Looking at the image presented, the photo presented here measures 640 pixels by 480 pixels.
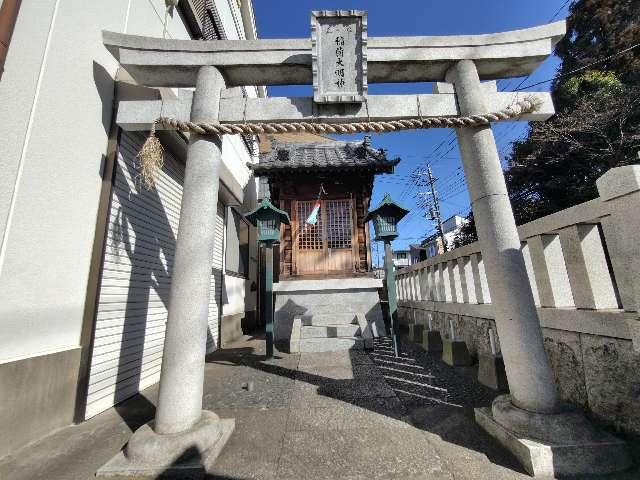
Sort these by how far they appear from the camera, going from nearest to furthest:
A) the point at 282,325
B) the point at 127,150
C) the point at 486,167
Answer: the point at 486,167 → the point at 127,150 → the point at 282,325

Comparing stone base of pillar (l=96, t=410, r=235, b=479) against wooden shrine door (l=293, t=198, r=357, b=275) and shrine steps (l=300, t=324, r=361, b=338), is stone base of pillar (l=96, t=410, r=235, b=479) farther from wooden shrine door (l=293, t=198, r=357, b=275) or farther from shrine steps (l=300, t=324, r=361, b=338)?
wooden shrine door (l=293, t=198, r=357, b=275)

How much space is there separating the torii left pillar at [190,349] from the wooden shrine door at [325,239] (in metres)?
7.67

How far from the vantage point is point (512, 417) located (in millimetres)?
2768

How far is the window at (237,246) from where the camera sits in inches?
379

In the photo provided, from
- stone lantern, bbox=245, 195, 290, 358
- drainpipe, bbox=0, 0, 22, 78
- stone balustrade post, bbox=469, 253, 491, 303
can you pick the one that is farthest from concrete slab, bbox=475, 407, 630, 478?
drainpipe, bbox=0, 0, 22, 78

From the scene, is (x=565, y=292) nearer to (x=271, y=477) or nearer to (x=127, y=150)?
(x=271, y=477)

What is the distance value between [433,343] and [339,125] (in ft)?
17.2

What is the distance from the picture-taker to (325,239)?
440 inches

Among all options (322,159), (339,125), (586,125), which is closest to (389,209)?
(339,125)

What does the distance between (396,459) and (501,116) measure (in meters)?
4.04

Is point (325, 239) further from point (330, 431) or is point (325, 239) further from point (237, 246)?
point (330, 431)

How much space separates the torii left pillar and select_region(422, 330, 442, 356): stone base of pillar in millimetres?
4739

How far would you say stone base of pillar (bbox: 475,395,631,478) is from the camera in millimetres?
2369

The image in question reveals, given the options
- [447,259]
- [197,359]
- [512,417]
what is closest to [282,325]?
[447,259]
